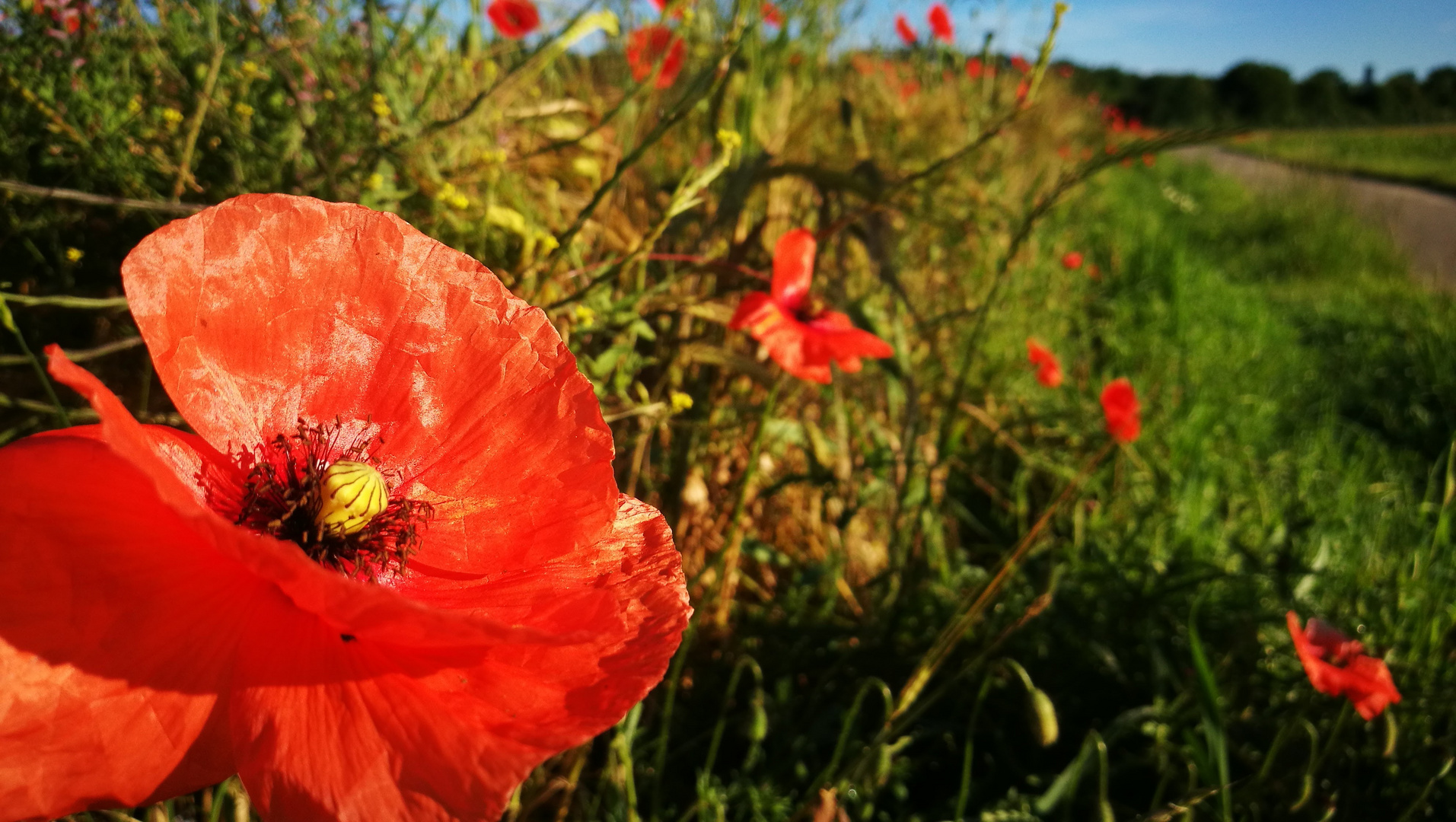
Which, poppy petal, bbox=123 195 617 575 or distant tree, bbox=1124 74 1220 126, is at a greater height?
distant tree, bbox=1124 74 1220 126

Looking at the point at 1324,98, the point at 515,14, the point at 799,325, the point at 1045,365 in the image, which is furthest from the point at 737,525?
the point at 1324,98

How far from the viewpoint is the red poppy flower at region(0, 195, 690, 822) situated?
19.7 inches

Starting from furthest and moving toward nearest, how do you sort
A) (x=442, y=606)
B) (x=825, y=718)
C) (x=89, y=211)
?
(x=825, y=718) < (x=89, y=211) < (x=442, y=606)

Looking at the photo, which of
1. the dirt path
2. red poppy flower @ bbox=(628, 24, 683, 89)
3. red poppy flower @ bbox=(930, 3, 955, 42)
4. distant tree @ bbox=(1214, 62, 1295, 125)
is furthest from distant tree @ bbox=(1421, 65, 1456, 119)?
red poppy flower @ bbox=(628, 24, 683, 89)

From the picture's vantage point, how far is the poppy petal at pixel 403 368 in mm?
645

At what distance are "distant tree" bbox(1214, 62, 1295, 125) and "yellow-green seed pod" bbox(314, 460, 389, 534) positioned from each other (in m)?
36.9

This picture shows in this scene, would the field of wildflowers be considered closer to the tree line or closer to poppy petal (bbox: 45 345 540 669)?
poppy petal (bbox: 45 345 540 669)

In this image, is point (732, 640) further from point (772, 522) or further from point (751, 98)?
point (751, 98)

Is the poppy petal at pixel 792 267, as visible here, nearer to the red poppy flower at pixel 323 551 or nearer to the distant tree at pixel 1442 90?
the red poppy flower at pixel 323 551

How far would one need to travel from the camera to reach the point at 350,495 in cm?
64

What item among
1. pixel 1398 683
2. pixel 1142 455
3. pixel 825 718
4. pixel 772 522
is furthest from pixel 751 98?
pixel 1398 683

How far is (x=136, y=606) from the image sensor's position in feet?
1.75

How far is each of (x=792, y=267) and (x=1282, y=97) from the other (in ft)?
124

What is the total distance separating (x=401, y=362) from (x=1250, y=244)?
9360mm
